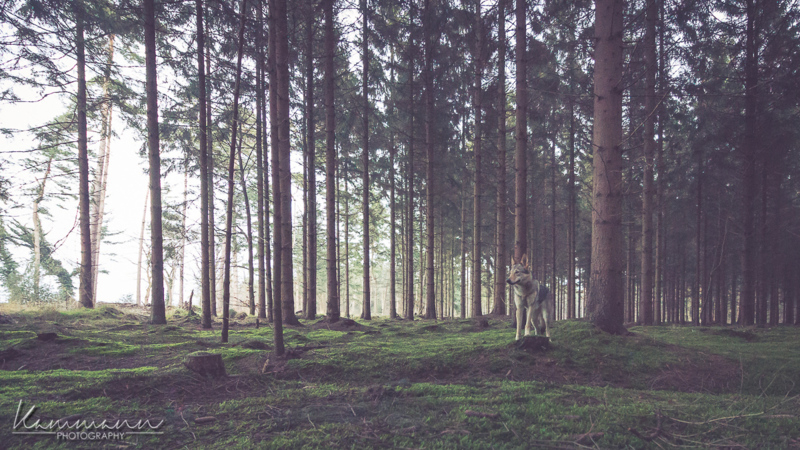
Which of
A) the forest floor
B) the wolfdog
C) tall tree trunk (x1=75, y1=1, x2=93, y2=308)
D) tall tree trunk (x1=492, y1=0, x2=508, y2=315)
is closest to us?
the forest floor

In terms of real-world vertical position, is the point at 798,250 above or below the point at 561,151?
below

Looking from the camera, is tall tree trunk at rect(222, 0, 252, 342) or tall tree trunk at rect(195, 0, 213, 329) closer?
tall tree trunk at rect(222, 0, 252, 342)

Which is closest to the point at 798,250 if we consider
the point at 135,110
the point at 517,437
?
the point at 517,437

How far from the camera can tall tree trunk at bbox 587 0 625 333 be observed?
629 cm

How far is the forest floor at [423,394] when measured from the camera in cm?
277

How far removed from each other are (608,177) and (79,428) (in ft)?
26.8

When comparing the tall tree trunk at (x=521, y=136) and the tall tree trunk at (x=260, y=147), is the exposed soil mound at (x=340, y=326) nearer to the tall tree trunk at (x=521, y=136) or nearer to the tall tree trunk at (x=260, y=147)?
the tall tree trunk at (x=260, y=147)

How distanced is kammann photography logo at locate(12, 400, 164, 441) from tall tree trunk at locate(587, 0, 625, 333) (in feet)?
23.0

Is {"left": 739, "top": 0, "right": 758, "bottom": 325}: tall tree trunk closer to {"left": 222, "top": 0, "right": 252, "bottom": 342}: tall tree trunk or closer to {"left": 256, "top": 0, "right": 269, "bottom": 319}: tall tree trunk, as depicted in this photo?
{"left": 256, "top": 0, "right": 269, "bottom": 319}: tall tree trunk

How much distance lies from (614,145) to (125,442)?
320 inches

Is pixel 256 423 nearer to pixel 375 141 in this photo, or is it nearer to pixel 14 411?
pixel 14 411

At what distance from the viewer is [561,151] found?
2506cm

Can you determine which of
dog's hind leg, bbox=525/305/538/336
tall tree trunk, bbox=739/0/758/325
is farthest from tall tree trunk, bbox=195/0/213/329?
tall tree trunk, bbox=739/0/758/325

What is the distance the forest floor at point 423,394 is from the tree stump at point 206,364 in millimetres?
186
